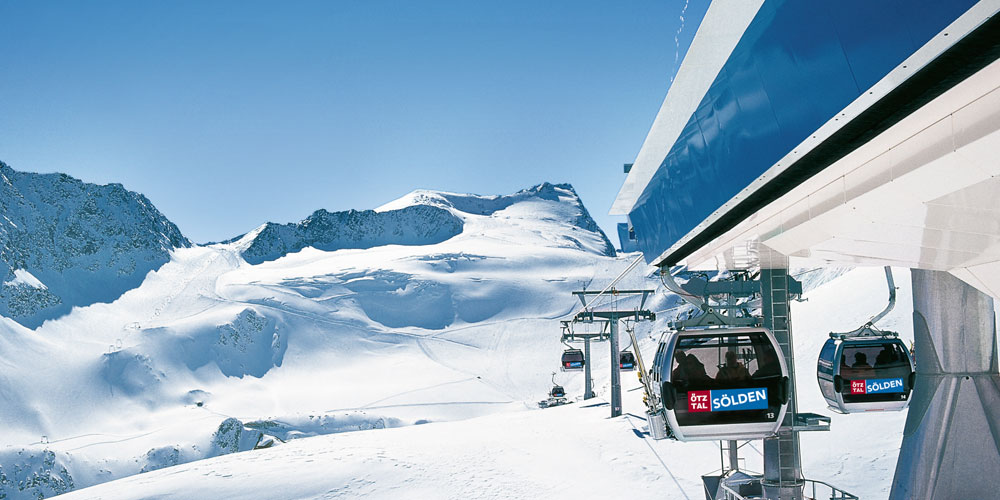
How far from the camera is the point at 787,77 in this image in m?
4.12

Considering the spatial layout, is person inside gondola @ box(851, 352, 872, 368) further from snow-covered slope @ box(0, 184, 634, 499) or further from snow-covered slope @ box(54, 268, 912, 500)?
snow-covered slope @ box(0, 184, 634, 499)

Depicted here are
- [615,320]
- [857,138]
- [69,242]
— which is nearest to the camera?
[857,138]

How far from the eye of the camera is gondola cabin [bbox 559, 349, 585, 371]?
99.0ft

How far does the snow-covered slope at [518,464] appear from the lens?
45.7 ft

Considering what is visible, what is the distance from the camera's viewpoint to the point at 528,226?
19388cm

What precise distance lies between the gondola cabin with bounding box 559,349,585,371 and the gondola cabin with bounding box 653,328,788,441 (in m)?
23.9

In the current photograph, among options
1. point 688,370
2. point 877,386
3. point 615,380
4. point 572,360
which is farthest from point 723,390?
point 572,360

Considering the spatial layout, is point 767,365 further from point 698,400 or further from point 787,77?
point 787,77

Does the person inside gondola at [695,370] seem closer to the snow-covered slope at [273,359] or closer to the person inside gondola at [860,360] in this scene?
the person inside gondola at [860,360]

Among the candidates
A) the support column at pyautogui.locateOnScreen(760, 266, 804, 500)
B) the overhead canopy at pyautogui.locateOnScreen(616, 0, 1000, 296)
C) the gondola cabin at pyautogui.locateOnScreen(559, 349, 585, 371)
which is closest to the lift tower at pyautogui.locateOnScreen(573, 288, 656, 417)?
the gondola cabin at pyautogui.locateOnScreen(559, 349, 585, 371)

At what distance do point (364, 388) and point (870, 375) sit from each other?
266ft

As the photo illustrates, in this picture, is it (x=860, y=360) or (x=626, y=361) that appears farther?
(x=626, y=361)

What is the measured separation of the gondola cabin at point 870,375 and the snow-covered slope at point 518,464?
3.50 metres

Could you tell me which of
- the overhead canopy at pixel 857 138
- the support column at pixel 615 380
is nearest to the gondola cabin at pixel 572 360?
the support column at pixel 615 380
